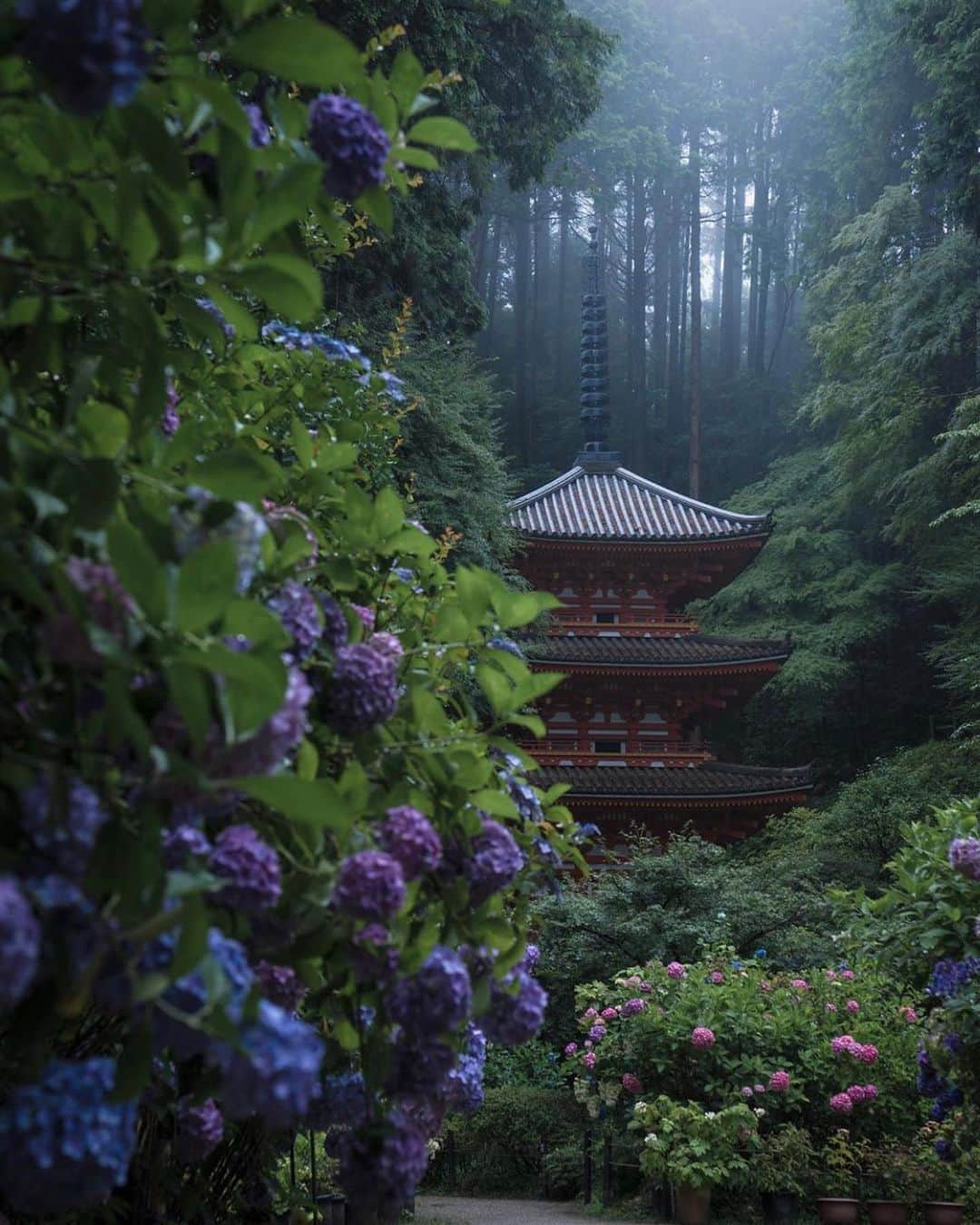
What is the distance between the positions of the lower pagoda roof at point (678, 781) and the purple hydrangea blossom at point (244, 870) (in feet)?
44.9

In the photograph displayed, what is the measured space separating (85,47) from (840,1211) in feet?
24.7

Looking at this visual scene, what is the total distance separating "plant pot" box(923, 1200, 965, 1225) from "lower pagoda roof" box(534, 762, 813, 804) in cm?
803

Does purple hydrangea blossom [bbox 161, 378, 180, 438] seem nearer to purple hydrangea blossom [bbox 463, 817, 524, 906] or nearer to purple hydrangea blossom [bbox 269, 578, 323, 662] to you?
purple hydrangea blossom [bbox 269, 578, 323, 662]

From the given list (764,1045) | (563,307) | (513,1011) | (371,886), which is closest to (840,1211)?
(764,1045)

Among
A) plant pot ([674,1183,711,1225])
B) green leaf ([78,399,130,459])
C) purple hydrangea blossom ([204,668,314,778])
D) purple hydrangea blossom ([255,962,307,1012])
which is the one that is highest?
green leaf ([78,399,130,459])

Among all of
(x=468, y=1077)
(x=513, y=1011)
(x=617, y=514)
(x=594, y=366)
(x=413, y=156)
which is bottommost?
(x=468, y=1077)

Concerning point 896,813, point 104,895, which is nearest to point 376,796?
point 104,895

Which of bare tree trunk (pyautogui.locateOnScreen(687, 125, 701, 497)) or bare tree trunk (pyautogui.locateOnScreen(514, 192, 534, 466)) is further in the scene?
bare tree trunk (pyautogui.locateOnScreen(514, 192, 534, 466))

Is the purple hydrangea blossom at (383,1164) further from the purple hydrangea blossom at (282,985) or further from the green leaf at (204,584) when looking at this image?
the green leaf at (204,584)

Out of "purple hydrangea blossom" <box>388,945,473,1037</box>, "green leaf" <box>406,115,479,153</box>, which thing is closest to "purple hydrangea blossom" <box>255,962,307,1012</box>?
"purple hydrangea blossom" <box>388,945,473,1037</box>

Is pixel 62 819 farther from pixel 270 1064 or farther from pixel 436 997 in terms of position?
pixel 436 997

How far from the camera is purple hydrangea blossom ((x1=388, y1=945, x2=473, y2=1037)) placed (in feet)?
4.18

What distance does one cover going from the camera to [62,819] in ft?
3.03

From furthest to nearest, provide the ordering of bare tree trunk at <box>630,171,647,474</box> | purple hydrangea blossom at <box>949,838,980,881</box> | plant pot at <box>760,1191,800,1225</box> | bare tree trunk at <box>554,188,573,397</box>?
1. bare tree trunk at <box>554,188,573,397</box>
2. bare tree trunk at <box>630,171,647,474</box>
3. plant pot at <box>760,1191,800,1225</box>
4. purple hydrangea blossom at <box>949,838,980,881</box>
